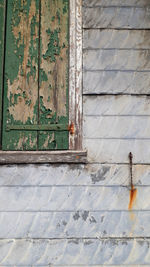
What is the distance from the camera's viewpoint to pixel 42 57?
262 centimetres

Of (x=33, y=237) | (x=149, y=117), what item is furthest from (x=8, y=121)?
(x=149, y=117)

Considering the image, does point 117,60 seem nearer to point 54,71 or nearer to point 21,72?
point 54,71

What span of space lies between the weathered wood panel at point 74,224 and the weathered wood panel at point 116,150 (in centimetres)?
38

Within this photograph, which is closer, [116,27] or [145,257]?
[145,257]

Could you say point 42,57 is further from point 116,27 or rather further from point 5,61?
point 116,27

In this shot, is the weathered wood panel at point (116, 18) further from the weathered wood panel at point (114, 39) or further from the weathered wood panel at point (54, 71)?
the weathered wood panel at point (54, 71)

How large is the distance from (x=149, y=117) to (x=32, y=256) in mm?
1296

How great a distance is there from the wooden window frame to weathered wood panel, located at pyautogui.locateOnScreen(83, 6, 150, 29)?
0.26ft

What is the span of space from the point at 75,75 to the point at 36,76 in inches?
11.5

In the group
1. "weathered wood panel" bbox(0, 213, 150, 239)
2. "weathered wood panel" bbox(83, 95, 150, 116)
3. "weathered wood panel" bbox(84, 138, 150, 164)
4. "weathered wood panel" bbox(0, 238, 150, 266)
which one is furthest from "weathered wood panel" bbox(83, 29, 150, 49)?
"weathered wood panel" bbox(0, 238, 150, 266)

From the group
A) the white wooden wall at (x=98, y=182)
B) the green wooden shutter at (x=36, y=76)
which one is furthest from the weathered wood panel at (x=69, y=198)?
the green wooden shutter at (x=36, y=76)

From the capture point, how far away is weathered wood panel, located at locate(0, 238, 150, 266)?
239 cm

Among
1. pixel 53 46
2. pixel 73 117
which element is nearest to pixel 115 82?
pixel 73 117

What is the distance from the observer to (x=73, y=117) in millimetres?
2570
